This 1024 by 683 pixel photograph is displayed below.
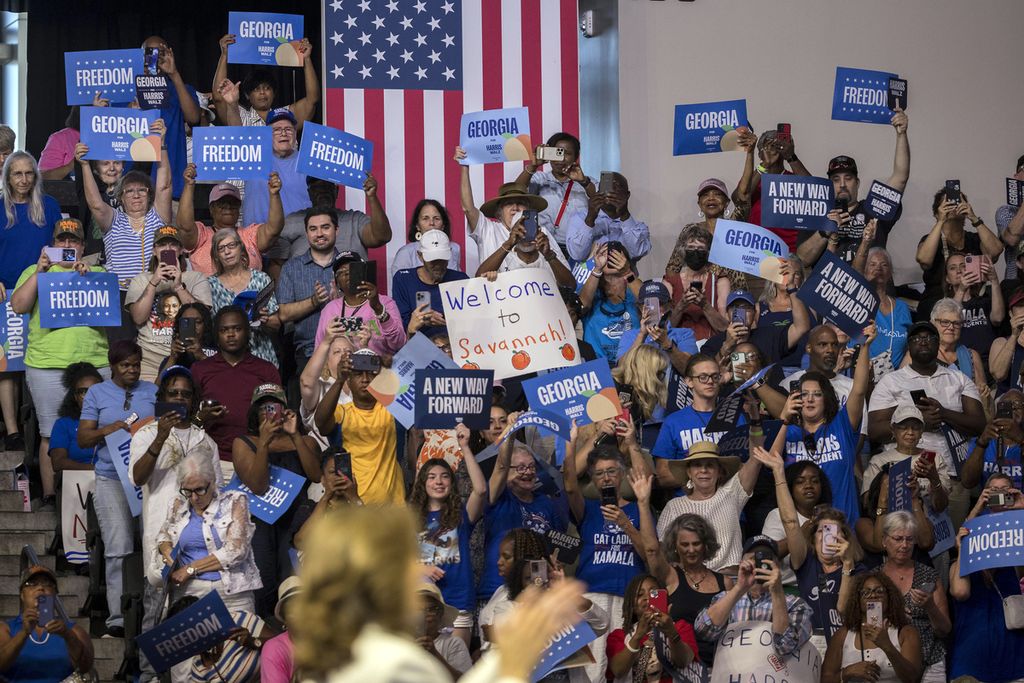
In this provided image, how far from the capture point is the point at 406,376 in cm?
898

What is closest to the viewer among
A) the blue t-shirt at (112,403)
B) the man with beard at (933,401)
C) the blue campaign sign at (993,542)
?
the blue campaign sign at (993,542)

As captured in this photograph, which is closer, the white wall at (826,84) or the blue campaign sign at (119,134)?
the blue campaign sign at (119,134)

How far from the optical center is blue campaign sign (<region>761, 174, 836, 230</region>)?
10.7m

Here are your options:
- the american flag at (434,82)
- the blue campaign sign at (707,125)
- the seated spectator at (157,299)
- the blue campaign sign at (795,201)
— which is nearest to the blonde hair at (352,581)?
the seated spectator at (157,299)

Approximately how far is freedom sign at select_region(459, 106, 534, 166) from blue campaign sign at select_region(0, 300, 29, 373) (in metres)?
2.87

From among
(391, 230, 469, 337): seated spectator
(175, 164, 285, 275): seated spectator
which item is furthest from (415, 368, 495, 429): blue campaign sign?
(175, 164, 285, 275): seated spectator

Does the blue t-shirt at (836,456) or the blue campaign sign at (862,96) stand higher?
the blue campaign sign at (862,96)

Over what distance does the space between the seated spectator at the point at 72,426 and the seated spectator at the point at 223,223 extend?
114 cm

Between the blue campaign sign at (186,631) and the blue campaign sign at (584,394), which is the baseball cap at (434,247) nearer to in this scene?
the blue campaign sign at (584,394)

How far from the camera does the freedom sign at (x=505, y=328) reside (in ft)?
32.0

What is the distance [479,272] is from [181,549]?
270cm

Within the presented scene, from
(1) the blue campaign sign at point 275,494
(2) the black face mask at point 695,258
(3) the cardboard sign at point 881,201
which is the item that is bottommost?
(1) the blue campaign sign at point 275,494

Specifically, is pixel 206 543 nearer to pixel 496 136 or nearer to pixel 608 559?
pixel 608 559

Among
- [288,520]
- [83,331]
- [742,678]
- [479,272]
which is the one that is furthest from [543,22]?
[742,678]
